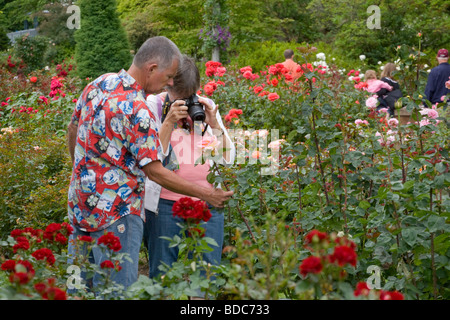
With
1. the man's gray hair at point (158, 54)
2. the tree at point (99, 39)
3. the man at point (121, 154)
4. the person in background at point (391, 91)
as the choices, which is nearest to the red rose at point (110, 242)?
the man at point (121, 154)

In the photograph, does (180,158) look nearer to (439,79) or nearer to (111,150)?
(111,150)

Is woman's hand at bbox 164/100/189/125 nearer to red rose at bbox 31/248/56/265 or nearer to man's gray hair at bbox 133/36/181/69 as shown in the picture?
man's gray hair at bbox 133/36/181/69

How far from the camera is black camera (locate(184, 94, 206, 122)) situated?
2.59m

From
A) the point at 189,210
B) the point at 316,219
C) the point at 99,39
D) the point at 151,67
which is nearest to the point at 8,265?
the point at 189,210

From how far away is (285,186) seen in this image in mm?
3572

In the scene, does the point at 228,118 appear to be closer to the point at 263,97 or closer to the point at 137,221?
the point at 137,221

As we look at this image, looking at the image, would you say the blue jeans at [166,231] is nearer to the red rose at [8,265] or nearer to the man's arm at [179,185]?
the man's arm at [179,185]

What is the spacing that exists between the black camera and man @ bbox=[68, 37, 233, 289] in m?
0.26

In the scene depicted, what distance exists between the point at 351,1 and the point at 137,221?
16088 millimetres

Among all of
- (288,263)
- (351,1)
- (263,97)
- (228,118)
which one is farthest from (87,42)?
(288,263)

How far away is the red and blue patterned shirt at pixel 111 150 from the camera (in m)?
2.19

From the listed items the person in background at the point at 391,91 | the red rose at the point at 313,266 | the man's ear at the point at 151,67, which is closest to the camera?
the red rose at the point at 313,266

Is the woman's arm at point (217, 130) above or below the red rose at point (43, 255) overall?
above

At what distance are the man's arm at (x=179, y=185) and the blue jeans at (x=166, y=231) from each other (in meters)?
0.17
